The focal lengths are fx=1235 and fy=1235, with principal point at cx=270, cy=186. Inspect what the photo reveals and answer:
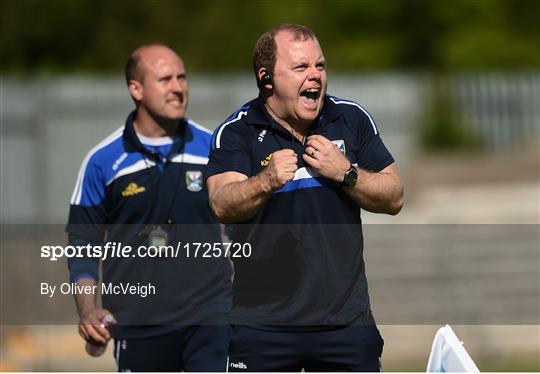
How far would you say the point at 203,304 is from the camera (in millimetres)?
6980

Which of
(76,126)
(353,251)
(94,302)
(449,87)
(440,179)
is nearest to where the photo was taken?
(353,251)

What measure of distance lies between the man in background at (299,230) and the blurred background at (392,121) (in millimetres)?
4186

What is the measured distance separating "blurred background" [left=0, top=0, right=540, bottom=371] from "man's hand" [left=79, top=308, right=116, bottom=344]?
2785 millimetres

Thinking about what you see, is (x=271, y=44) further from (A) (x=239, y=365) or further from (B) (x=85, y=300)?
(B) (x=85, y=300)

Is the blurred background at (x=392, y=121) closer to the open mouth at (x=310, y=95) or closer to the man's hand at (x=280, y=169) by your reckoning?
the open mouth at (x=310, y=95)

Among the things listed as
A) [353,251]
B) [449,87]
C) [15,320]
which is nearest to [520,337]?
[15,320]

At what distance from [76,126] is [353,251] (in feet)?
49.1

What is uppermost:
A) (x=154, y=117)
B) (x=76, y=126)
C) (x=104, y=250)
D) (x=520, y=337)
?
(x=76, y=126)

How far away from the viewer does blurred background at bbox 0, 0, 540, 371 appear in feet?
46.1

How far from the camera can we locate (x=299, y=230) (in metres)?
5.49

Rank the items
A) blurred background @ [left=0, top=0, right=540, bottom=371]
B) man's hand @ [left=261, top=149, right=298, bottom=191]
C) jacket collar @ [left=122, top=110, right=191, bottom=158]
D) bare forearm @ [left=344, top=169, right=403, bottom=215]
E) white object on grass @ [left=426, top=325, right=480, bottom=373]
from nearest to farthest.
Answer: man's hand @ [left=261, top=149, right=298, bottom=191]
bare forearm @ [left=344, top=169, right=403, bottom=215]
white object on grass @ [left=426, top=325, right=480, bottom=373]
jacket collar @ [left=122, top=110, right=191, bottom=158]
blurred background @ [left=0, top=0, right=540, bottom=371]

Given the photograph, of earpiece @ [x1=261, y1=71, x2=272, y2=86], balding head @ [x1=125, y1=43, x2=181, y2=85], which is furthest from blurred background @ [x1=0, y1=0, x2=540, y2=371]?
earpiece @ [x1=261, y1=71, x2=272, y2=86]

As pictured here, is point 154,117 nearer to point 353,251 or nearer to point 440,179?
point 353,251

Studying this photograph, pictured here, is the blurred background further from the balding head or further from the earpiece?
the earpiece
